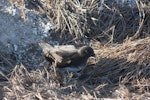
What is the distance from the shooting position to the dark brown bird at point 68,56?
6598 millimetres

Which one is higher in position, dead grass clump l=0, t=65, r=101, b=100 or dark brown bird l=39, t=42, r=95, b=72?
dark brown bird l=39, t=42, r=95, b=72

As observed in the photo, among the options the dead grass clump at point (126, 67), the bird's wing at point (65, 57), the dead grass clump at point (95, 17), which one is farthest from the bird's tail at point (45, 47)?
the dead grass clump at point (95, 17)

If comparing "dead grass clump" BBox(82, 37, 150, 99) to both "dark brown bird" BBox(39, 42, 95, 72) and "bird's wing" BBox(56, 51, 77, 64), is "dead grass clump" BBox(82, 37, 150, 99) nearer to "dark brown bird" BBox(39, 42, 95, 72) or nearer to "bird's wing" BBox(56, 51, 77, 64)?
"dark brown bird" BBox(39, 42, 95, 72)

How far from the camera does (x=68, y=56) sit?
662 centimetres

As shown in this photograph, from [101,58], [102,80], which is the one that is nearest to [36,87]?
[102,80]

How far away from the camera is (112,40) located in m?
7.75

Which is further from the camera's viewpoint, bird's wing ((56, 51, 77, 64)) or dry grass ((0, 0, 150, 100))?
bird's wing ((56, 51, 77, 64))

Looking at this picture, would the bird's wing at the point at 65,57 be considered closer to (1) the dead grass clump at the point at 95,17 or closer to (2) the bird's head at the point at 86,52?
(2) the bird's head at the point at 86,52

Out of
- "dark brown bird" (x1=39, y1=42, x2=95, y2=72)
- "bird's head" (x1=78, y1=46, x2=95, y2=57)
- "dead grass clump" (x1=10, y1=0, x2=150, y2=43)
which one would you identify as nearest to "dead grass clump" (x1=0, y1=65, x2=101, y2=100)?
"dark brown bird" (x1=39, y1=42, x2=95, y2=72)

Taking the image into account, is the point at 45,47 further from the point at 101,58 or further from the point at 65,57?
the point at 101,58

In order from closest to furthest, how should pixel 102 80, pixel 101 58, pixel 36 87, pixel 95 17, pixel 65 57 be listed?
pixel 36 87 → pixel 65 57 → pixel 102 80 → pixel 101 58 → pixel 95 17

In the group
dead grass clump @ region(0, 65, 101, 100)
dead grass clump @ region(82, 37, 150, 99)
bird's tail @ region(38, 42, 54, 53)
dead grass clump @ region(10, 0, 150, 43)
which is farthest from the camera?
dead grass clump @ region(10, 0, 150, 43)

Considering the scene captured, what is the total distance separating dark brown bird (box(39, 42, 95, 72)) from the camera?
6.60m

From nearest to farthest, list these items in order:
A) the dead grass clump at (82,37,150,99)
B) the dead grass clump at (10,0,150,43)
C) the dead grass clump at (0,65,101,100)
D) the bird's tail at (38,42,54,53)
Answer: the dead grass clump at (0,65,101,100), the dead grass clump at (82,37,150,99), the bird's tail at (38,42,54,53), the dead grass clump at (10,0,150,43)
